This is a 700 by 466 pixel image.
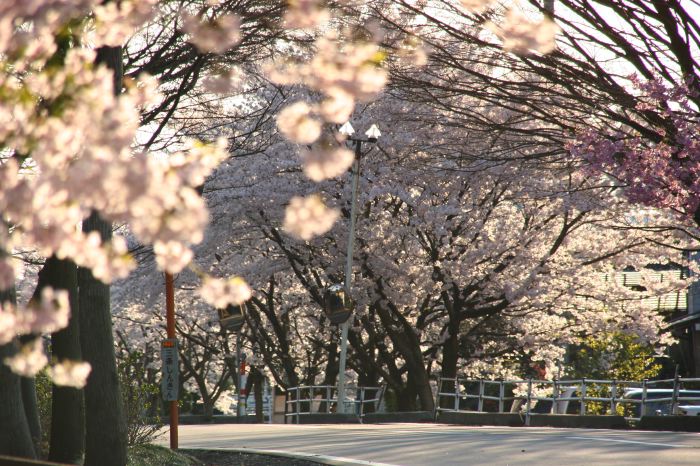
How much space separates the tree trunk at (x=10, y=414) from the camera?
9.27 metres

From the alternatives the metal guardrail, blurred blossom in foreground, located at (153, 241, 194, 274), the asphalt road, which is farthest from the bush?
the metal guardrail

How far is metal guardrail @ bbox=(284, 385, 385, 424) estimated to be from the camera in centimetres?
2823

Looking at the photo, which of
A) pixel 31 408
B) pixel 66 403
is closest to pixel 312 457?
pixel 66 403

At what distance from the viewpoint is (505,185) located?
2767 centimetres

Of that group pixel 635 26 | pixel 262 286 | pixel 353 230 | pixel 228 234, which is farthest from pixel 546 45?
pixel 262 286

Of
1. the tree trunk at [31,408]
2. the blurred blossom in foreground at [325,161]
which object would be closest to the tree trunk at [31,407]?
the tree trunk at [31,408]

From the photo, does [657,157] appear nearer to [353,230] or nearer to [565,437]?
[565,437]

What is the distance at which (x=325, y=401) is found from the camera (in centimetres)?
2980

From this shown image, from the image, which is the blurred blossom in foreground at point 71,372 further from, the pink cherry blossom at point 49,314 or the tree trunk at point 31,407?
the tree trunk at point 31,407

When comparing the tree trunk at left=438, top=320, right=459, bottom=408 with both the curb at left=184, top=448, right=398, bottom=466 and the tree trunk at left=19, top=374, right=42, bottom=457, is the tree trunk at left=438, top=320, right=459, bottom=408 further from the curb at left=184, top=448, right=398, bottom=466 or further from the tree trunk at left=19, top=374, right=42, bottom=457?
the tree trunk at left=19, top=374, right=42, bottom=457

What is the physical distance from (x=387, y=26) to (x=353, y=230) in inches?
550

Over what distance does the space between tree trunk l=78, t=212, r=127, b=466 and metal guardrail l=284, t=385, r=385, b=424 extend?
697 inches

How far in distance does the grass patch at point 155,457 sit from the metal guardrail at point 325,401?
14.8 metres

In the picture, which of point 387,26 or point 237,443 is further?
point 237,443
